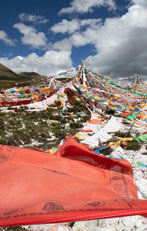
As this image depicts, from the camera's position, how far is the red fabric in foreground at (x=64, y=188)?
4.88ft

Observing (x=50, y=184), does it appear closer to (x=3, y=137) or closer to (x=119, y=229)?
(x=119, y=229)

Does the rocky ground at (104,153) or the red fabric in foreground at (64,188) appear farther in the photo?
the rocky ground at (104,153)

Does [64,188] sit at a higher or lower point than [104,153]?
higher

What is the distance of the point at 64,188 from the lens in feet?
7.50

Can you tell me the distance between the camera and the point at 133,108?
1118 centimetres

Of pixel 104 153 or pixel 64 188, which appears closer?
pixel 64 188

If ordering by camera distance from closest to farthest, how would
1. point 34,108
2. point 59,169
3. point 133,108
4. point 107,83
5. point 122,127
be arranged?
1. point 59,169
2. point 122,127
3. point 133,108
4. point 34,108
5. point 107,83

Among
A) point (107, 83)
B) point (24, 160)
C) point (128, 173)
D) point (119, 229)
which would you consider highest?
point (107, 83)

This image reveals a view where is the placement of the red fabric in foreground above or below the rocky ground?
above

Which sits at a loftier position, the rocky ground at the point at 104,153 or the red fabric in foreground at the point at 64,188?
the red fabric in foreground at the point at 64,188

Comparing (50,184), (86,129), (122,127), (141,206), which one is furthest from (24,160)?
(122,127)

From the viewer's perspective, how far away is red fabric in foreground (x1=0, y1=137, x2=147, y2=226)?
1.49 metres

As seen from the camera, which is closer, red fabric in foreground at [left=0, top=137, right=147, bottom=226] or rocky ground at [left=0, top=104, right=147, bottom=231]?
red fabric in foreground at [left=0, top=137, right=147, bottom=226]

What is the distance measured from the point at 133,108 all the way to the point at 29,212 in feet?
35.3
